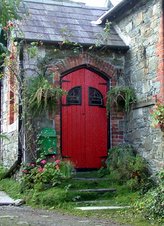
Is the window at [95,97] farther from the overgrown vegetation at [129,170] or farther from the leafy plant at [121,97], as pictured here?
the overgrown vegetation at [129,170]

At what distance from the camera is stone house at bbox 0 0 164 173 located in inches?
332

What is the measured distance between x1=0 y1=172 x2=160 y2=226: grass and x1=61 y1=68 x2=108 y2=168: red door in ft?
3.48

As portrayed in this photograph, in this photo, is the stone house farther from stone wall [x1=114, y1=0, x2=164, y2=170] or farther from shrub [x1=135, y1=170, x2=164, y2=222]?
shrub [x1=135, y1=170, x2=164, y2=222]

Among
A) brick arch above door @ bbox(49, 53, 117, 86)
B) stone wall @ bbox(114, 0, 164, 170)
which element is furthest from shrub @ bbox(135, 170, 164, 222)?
brick arch above door @ bbox(49, 53, 117, 86)

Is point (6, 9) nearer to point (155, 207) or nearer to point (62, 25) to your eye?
point (155, 207)

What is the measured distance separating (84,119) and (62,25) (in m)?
2.44

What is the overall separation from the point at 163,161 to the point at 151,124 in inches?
31.2

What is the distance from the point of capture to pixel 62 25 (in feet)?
31.1

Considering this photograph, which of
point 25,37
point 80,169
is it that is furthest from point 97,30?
point 80,169

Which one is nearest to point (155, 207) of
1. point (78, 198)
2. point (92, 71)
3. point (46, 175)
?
point (78, 198)

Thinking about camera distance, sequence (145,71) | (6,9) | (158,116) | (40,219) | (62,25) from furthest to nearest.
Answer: (62,25)
(145,71)
(158,116)
(40,219)
(6,9)

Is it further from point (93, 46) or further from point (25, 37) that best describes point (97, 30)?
point (25, 37)

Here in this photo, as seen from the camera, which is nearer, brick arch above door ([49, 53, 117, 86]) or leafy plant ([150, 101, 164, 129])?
leafy plant ([150, 101, 164, 129])

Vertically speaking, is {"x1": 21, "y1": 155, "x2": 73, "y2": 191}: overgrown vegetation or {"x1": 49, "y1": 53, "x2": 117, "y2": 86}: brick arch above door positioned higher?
{"x1": 49, "y1": 53, "x2": 117, "y2": 86}: brick arch above door
